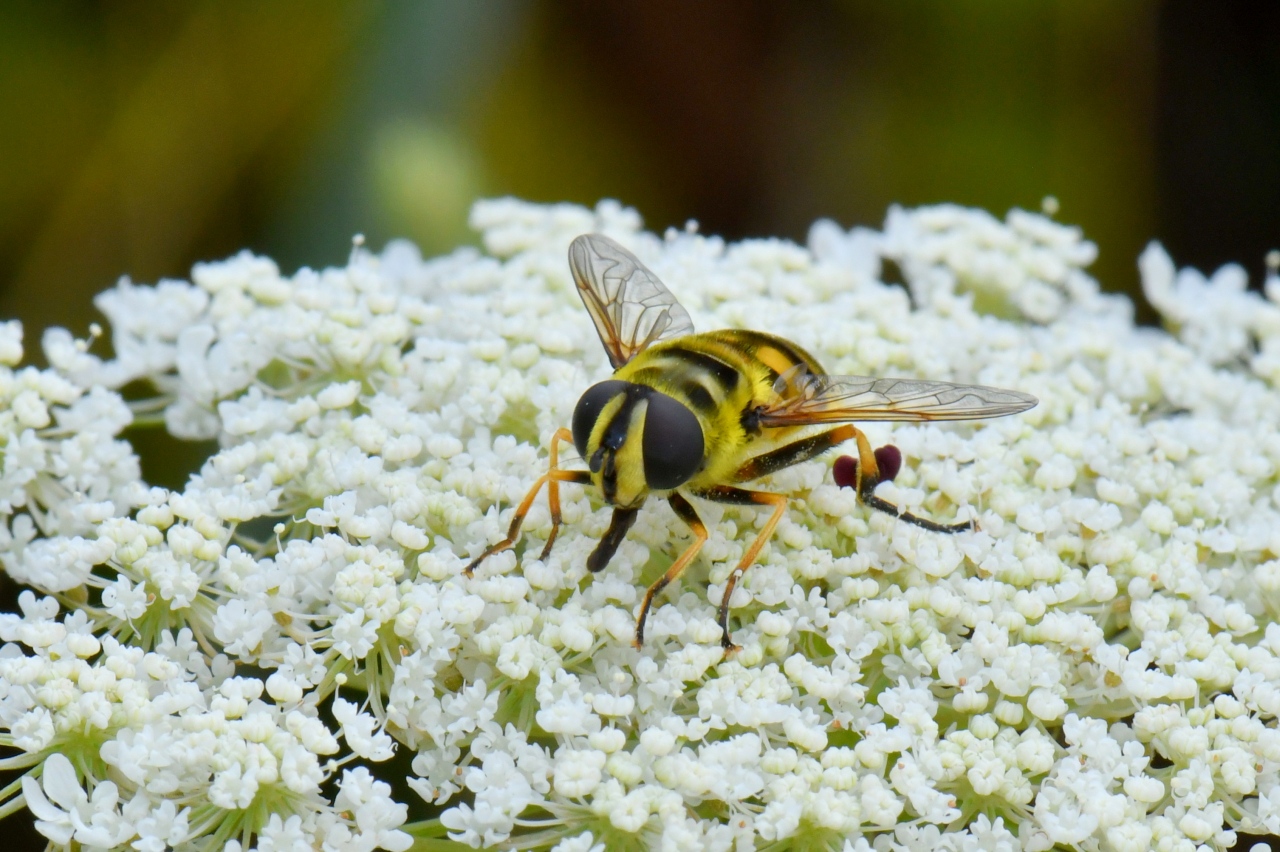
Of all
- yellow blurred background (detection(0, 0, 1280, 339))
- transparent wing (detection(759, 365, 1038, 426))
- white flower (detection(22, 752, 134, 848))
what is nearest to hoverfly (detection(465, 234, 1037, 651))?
transparent wing (detection(759, 365, 1038, 426))

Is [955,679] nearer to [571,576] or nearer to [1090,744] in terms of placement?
[1090,744]

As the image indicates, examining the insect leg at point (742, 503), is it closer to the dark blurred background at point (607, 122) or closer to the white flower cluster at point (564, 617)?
the white flower cluster at point (564, 617)

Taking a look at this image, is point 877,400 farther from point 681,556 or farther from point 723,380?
point 681,556

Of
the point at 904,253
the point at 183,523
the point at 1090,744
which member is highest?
the point at 904,253

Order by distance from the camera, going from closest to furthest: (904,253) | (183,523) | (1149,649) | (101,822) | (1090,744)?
(101,822) → (1090,744) → (1149,649) → (183,523) → (904,253)

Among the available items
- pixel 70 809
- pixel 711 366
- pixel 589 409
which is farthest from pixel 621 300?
pixel 70 809

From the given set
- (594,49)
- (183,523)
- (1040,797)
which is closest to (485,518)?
(183,523)

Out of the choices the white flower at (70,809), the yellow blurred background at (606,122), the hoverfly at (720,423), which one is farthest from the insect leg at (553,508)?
the yellow blurred background at (606,122)
